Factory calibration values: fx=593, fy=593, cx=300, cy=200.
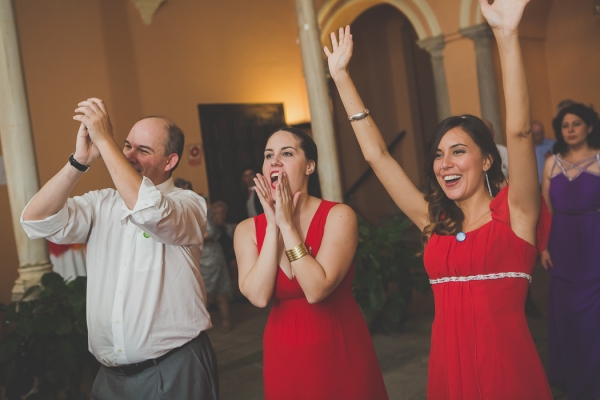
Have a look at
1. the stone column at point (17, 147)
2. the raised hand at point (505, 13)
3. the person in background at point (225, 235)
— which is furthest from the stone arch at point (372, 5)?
the raised hand at point (505, 13)

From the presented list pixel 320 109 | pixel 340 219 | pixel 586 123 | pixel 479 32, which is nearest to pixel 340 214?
pixel 340 219

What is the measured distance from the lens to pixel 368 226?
17.1ft

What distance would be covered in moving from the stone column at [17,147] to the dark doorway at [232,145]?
4.25 meters

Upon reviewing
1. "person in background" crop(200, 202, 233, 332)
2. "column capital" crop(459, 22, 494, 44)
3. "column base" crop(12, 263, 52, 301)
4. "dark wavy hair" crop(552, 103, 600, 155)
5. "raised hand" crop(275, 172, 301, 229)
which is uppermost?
"column capital" crop(459, 22, 494, 44)

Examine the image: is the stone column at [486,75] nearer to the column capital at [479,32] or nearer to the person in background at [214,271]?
the column capital at [479,32]

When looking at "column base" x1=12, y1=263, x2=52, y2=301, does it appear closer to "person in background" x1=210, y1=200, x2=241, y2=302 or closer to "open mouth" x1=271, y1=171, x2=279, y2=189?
"person in background" x1=210, y1=200, x2=241, y2=302

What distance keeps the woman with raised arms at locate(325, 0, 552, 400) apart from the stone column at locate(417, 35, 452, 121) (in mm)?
6467

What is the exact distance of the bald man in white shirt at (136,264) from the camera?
2.02 m

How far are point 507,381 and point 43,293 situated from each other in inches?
112

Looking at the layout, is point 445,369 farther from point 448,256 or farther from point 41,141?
→ point 41,141

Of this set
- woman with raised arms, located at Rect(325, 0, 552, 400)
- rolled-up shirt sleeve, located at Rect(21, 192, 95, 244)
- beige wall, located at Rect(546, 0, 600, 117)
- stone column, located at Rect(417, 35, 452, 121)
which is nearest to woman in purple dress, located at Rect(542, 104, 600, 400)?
woman with raised arms, located at Rect(325, 0, 552, 400)

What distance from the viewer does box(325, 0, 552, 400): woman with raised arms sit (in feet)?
5.64

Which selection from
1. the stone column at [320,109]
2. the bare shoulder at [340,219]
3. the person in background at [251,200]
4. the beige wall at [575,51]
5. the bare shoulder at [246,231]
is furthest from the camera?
the beige wall at [575,51]

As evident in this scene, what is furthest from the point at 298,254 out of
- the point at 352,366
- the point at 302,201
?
the point at 352,366
